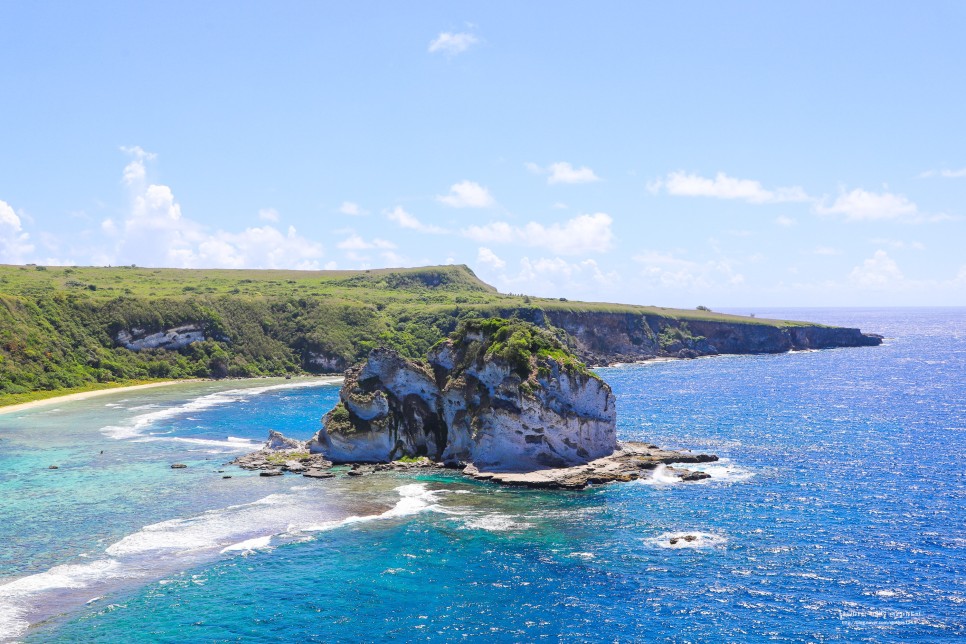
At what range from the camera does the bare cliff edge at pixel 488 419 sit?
89188 millimetres

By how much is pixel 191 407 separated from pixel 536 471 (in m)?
88.8

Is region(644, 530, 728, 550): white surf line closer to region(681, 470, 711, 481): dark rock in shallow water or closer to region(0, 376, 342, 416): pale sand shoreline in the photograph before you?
region(681, 470, 711, 481): dark rock in shallow water

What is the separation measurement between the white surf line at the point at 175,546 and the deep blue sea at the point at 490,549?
0.84ft

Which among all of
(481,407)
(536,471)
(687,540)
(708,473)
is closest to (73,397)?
(481,407)

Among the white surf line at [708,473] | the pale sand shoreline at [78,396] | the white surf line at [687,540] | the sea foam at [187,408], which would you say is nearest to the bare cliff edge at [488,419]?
the white surf line at [708,473]

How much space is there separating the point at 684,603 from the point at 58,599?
44694 mm

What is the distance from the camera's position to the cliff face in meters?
89.9

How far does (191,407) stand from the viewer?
491ft

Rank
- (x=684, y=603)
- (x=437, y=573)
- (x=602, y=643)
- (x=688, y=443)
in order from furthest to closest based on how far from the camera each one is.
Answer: (x=688, y=443) → (x=437, y=573) → (x=684, y=603) → (x=602, y=643)

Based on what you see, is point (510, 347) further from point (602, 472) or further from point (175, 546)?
point (175, 546)

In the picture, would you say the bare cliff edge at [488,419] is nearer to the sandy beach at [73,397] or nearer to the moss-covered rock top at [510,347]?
the moss-covered rock top at [510,347]

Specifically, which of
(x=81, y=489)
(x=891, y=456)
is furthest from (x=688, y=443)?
(x=81, y=489)

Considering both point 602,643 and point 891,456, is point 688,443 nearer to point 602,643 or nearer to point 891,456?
point 891,456

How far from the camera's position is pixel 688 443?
105 metres
